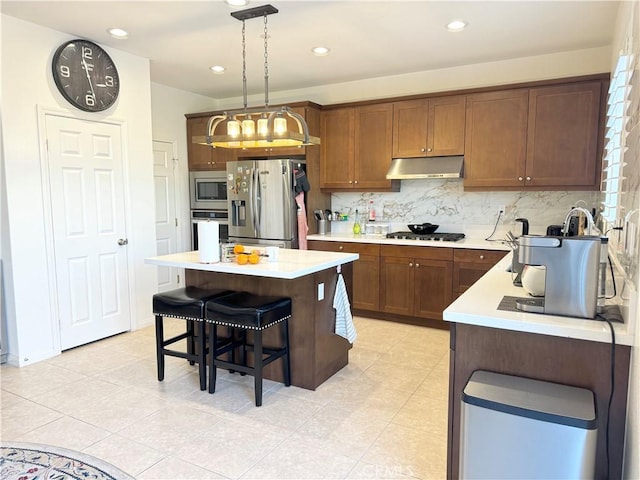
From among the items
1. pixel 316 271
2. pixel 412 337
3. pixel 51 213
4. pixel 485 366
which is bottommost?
pixel 412 337

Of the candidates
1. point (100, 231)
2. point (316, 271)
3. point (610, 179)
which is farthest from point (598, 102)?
point (100, 231)

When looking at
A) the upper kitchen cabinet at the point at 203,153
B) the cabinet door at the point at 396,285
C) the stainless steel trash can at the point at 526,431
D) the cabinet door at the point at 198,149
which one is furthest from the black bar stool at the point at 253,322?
the cabinet door at the point at 198,149

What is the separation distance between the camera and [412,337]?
4285mm

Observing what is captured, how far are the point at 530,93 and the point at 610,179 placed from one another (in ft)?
5.15

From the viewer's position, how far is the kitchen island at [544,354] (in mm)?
1609

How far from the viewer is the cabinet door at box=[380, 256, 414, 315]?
15.1 feet

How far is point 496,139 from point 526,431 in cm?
344

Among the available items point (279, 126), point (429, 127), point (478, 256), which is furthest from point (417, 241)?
point (279, 126)

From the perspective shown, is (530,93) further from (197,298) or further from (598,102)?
(197,298)

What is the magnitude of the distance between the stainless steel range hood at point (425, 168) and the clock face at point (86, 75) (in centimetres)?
291

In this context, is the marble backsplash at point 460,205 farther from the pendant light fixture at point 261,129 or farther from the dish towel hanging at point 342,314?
the pendant light fixture at point 261,129

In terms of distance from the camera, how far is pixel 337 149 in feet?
17.0

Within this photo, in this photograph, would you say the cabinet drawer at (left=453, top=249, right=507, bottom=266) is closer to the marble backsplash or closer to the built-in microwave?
the marble backsplash

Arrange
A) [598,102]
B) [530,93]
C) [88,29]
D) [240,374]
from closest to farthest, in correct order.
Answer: [240,374] < [88,29] < [598,102] < [530,93]
